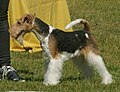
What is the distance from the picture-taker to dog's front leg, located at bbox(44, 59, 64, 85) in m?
6.64

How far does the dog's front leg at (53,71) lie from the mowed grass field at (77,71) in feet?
0.36

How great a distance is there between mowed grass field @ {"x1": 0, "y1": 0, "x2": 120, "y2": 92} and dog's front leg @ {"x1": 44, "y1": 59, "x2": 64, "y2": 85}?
11cm

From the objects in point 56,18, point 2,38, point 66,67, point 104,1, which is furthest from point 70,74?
point 104,1

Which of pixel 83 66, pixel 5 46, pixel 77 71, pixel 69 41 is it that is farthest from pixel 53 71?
pixel 77 71

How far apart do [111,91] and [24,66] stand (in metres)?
2.44

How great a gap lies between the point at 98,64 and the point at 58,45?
2.20 feet

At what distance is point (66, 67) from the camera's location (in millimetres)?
8312

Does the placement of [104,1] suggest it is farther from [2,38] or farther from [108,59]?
[2,38]

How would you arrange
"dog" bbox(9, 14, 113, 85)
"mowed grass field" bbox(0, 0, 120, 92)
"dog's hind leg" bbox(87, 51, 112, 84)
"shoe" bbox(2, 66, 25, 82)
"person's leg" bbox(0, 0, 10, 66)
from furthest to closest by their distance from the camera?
1. "shoe" bbox(2, 66, 25, 82)
2. "person's leg" bbox(0, 0, 10, 66)
3. "dog's hind leg" bbox(87, 51, 112, 84)
4. "dog" bbox(9, 14, 113, 85)
5. "mowed grass field" bbox(0, 0, 120, 92)

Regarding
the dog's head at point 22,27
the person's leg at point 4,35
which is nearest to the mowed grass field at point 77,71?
the person's leg at point 4,35

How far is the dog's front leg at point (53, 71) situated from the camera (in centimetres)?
664

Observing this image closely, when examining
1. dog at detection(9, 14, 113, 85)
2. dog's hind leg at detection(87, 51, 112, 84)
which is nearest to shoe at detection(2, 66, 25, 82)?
dog at detection(9, 14, 113, 85)

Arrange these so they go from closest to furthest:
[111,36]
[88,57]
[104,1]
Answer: [88,57]
[111,36]
[104,1]

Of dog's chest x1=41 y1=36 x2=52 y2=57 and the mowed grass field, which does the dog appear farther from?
the mowed grass field
